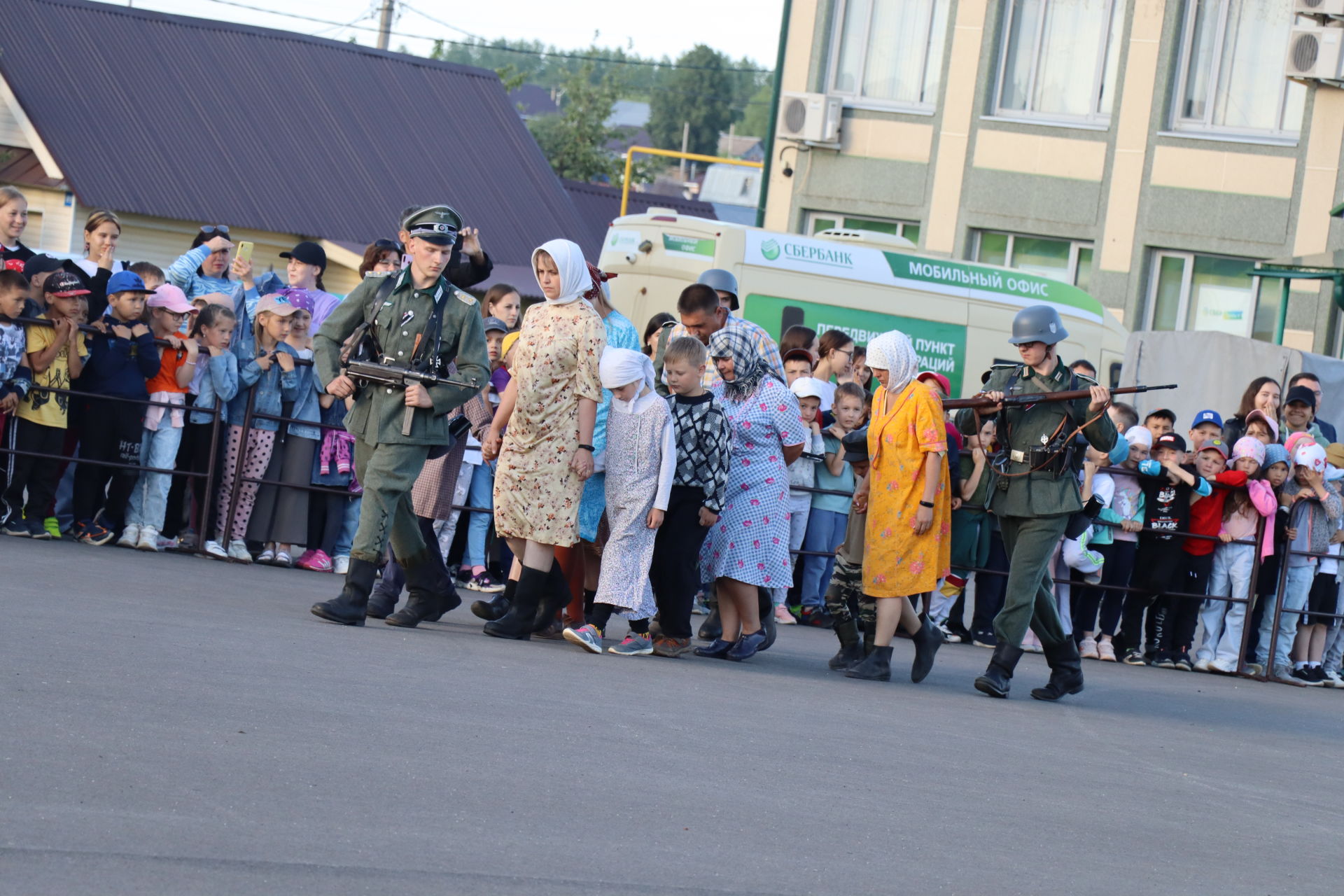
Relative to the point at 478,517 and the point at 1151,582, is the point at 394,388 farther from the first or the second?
the point at 1151,582

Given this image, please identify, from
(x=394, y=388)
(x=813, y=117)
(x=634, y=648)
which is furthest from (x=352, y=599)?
(x=813, y=117)

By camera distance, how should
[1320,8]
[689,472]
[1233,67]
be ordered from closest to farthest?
1. [689,472]
2. [1320,8]
3. [1233,67]

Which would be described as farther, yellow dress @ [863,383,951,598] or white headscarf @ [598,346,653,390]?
yellow dress @ [863,383,951,598]

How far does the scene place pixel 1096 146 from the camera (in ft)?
83.7

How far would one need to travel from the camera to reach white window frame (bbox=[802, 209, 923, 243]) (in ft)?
88.6

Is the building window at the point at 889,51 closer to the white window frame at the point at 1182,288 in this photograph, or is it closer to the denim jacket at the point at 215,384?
the white window frame at the point at 1182,288

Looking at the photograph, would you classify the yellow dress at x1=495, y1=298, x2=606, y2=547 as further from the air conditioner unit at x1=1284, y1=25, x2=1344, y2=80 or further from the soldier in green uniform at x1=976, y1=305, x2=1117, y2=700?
the air conditioner unit at x1=1284, y1=25, x2=1344, y2=80

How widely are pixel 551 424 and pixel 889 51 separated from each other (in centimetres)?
1918

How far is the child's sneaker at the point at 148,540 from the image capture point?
11.6m

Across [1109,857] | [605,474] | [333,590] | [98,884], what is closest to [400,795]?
[98,884]

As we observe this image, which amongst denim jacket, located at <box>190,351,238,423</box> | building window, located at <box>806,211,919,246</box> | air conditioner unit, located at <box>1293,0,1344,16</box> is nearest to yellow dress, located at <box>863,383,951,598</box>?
denim jacket, located at <box>190,351,238,423</box>

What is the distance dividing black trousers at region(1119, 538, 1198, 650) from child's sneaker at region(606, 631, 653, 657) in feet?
16.0

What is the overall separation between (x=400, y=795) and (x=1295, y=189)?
2159 centimetres

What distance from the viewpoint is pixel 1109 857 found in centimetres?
598
